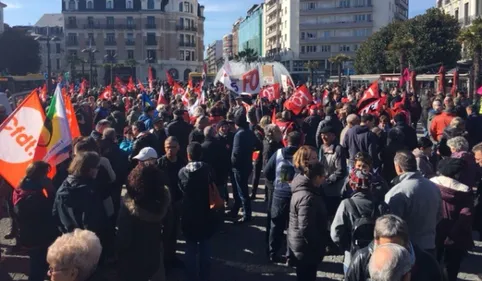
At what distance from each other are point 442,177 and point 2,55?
64146 mm

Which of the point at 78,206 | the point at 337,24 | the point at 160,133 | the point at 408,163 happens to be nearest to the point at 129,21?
the point at 337,24

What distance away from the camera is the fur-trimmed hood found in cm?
428

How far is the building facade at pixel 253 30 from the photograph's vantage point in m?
105

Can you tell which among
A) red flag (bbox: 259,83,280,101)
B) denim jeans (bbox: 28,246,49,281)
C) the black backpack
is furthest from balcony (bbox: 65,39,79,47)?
the black backpack

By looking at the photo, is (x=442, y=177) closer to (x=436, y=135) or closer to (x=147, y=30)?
(x=436, y=135)

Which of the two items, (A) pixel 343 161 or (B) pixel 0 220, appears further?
(B) pixel 0 220

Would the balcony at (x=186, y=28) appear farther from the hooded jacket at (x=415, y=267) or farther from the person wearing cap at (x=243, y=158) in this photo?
the hooded jacket at (x=415, y=267)

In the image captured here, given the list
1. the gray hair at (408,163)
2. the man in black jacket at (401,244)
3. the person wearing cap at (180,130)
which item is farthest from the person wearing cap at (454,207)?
the person wearing cap at (180,130)

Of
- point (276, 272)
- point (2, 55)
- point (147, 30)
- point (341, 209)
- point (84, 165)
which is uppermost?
point (147, 30)

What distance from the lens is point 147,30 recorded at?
77.6 meters

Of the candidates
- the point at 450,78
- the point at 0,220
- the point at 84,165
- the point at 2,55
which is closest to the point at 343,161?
the point at 84,165

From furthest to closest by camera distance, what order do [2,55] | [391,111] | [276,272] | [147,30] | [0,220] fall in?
[147,30] < [2,55] < [391,111] < [0,220] < [276,272]

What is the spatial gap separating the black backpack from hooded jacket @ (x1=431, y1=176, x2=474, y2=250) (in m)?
1.11

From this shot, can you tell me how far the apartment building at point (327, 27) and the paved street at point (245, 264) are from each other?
70.9 m
